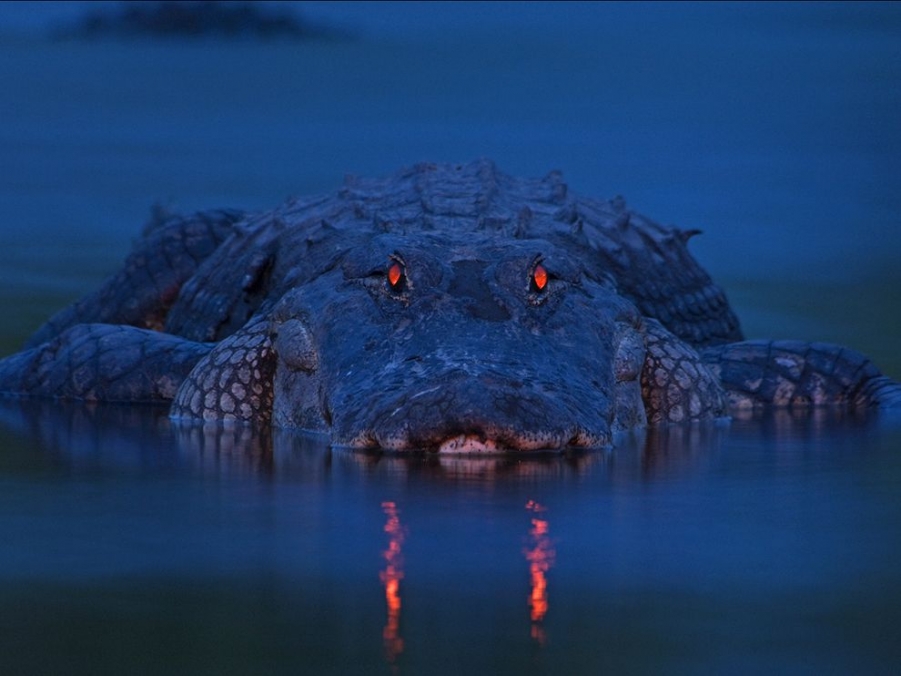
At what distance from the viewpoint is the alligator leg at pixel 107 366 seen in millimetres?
11844

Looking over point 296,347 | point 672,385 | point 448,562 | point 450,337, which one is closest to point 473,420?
point 450,337

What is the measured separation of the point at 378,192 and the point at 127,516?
7.08m

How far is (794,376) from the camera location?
12273 mm

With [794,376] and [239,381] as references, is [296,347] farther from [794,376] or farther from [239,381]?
[794,376]

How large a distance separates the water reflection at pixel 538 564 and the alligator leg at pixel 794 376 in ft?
18.5

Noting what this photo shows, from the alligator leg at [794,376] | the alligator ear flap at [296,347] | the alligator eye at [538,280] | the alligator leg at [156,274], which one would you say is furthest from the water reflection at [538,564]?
the alligator leg at [156,274]

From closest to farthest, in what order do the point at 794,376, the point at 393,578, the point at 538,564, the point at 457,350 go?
the point at 393,578 → the point at 538,564 → the point at 457,350 → the point at 794,376

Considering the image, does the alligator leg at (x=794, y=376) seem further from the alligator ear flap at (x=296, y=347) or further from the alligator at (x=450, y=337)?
the alligator ear flap at (x=296, y=347)

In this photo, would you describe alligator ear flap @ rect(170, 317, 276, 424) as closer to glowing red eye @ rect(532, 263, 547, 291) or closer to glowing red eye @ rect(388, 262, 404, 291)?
glowing red eye @ rect(388, 262, 404, 291)

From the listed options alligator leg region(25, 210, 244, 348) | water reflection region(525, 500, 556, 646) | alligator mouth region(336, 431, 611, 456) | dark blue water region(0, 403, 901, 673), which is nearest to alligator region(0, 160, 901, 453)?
alligator mouth region(336, 431, 611, 456)

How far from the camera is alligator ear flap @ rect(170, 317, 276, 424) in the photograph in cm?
1073

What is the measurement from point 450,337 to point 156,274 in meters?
6.71

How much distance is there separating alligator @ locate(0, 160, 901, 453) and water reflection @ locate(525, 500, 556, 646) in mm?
1854

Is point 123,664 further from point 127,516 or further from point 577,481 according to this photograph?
point 577,481
